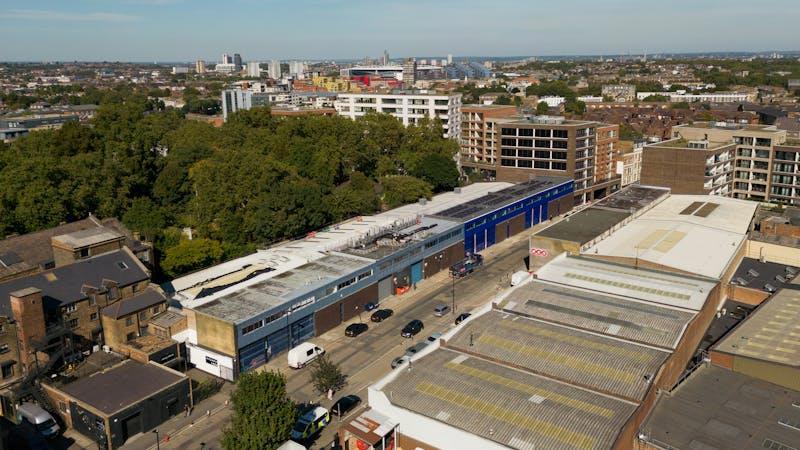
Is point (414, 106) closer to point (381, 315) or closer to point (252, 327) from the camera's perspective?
point (381, 315)

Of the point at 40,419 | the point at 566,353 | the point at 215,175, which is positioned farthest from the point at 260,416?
the point at 215,175

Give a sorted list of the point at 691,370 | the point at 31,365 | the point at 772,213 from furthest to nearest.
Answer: the point at 772,213 < the point at 31,365 < the point at 691,370

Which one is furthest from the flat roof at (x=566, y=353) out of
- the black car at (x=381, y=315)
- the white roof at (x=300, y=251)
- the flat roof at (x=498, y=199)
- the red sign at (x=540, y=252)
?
the flat roof at (x=498, y=199)

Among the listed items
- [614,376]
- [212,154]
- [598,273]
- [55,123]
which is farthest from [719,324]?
[55,123]

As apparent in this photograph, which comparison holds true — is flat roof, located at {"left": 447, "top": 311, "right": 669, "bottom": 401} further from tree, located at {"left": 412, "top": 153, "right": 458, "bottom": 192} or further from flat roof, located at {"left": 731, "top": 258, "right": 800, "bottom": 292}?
tree, located at {"left": 412, "top": 153, "right": 458, "bottom": 192}

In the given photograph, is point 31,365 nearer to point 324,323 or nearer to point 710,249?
point 324,323

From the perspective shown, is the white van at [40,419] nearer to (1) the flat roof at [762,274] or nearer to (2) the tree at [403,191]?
(1) the flat roof at [762,274]

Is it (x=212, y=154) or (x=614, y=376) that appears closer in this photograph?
(x=614, y=376)
